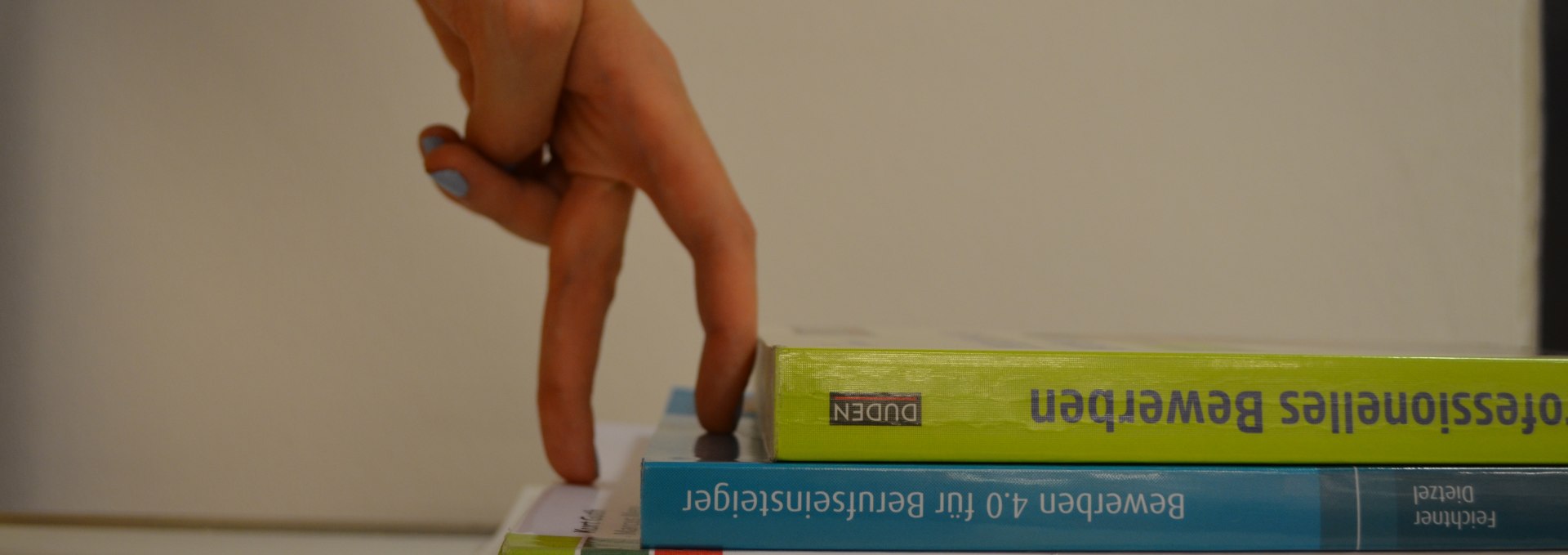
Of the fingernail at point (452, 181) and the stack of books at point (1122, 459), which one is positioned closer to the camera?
the stack of books at point (1122, 459)

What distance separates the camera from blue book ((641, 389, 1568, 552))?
380mm

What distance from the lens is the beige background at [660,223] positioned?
82cm

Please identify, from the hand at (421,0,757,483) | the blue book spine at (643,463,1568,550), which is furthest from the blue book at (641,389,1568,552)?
the hand at (421,0,757,483)

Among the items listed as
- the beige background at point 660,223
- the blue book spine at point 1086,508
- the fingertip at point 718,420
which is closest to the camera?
the blue book spine at point 1086,508

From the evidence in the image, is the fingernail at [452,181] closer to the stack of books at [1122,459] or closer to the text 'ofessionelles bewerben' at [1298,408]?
the stack of books at [1122,459]

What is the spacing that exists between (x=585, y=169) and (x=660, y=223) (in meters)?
0.36

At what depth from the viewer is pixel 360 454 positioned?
848 millimetres

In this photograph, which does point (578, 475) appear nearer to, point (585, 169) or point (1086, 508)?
point (585, 169)

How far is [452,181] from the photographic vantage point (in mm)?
505

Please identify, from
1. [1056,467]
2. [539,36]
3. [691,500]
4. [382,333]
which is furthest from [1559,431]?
[382,333]

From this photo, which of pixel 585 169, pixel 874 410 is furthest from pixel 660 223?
pixel 874 410

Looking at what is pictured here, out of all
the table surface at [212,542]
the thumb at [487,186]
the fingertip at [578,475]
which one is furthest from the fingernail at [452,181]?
the table surface at [212,542]

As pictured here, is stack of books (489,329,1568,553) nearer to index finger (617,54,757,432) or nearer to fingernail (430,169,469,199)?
index finger (617,54,757,432)

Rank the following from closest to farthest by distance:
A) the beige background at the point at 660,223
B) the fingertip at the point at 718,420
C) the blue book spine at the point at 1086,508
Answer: the blue book spine at the point at 1086,508 < the fingertip at the point at 718,420 < the beige background at the point at 660,223
